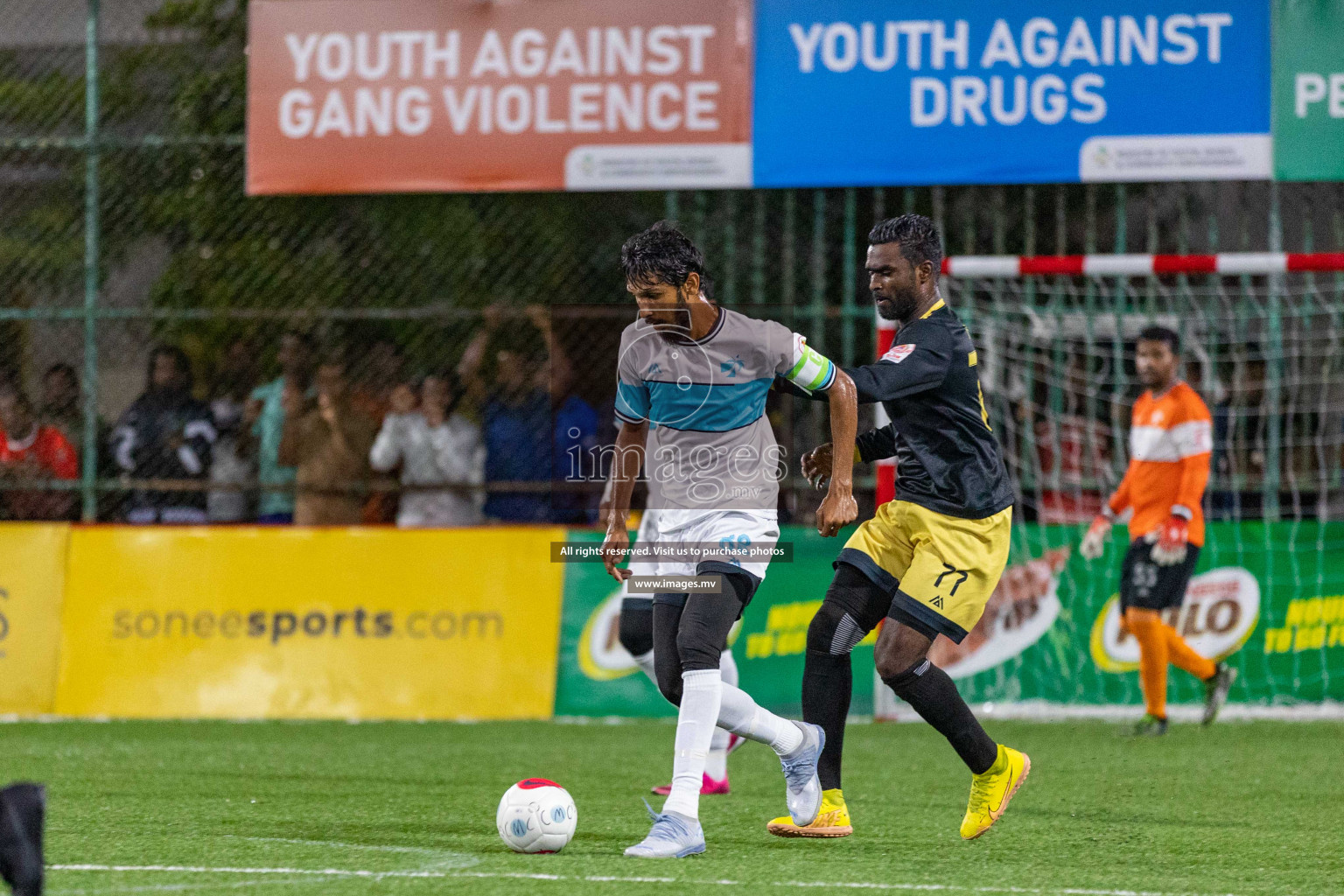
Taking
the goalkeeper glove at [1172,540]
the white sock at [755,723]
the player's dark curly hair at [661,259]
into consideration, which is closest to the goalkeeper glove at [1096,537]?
the goalkeeper glove at [1172,540]

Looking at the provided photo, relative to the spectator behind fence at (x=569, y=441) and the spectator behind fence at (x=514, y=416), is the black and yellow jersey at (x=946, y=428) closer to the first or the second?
the spectator behind fence at (x=569, y=441)

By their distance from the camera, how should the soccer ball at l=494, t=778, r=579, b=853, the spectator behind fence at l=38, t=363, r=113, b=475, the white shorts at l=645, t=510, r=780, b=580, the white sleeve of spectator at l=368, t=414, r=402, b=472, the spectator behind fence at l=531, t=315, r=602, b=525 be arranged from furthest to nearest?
1. the spectator behind fence at l=38, t=363, r=113, b=475
2. the white sleeve of spectator at l=368, t=414, r=402, b=472
3. the spectator behind fence at l=531, t=315, r=602, b=525
4. the white shorts at l=645, t=510, r=780, b=580
5. the soccer ball at l=494, t=778, r=579, b=853

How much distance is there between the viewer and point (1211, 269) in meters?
9.86

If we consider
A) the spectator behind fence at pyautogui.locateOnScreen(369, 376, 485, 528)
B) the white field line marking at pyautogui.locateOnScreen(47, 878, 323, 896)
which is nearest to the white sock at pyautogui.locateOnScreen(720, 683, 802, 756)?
the white field line marking at pyautogui.locateOnScreen(47, 878, 323, 896)

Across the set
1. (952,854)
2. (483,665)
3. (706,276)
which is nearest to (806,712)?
(952,854)

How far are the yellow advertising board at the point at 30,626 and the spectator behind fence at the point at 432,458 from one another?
201 cm

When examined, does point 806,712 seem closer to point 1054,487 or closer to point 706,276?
point 706,276

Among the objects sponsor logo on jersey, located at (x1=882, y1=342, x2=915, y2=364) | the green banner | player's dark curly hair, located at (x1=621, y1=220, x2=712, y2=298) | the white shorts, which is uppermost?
the green banner

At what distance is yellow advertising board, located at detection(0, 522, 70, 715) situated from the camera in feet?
34.9

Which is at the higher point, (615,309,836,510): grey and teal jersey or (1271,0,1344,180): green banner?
(1271,0,1344,180): green banner

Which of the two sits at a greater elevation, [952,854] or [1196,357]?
[1196,357]

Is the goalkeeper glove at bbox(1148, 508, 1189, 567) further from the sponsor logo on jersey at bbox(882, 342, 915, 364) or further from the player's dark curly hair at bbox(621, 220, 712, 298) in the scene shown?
the player's dark curly hair at bbox(621, 220, 712, 298)

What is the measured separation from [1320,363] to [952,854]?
6.50 metres

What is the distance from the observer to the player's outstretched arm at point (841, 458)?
215 inches
